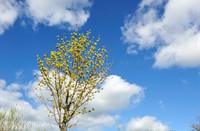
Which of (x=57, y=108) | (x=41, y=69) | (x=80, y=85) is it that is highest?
(x=41, y=69)

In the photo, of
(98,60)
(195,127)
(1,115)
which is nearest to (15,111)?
(1,115)

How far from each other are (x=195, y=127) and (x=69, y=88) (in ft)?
227

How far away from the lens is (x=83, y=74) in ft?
85.4

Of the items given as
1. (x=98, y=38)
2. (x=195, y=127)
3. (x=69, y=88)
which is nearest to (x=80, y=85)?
(x=69, y=88)

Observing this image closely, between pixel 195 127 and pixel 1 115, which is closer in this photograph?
pixel 1 115

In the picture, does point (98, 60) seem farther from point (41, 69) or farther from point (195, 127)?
point (195, 127)

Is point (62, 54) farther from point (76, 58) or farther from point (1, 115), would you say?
point (1, 115)

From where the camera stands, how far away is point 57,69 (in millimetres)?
25891

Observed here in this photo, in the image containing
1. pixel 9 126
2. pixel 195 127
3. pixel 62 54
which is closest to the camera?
pixel 9 126

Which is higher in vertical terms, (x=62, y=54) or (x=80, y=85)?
(x=62, y=54)

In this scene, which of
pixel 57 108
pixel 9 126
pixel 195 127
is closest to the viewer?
pixel 9 126

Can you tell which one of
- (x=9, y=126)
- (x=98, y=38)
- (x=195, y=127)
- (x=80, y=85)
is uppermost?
(x=195, y=127)

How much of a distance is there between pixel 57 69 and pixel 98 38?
4.54m

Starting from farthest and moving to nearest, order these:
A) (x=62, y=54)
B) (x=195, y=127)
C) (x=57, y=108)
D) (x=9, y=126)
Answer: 1. (x=195, y=127)
2. (x=62, y=54)
3. (x=57, y=108)
4. (x=9, y=126)
